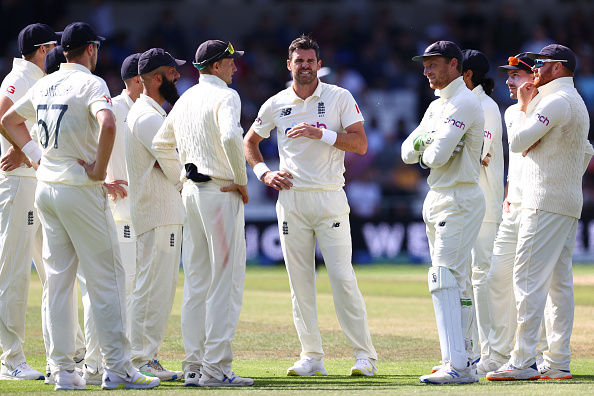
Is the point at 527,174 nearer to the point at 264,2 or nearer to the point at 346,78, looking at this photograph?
the point at 346,78

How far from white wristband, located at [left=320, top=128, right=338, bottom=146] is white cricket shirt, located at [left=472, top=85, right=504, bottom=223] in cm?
142

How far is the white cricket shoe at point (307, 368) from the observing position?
698cm

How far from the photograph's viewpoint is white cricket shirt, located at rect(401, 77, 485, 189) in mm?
6262

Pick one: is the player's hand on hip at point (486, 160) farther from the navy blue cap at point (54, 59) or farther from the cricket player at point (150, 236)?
the navy blue cap at point (54, 59)

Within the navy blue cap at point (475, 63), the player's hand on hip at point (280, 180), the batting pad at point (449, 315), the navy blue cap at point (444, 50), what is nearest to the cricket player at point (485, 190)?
the navy blue cap at point (475, 63)

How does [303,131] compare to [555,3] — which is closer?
[303,131]

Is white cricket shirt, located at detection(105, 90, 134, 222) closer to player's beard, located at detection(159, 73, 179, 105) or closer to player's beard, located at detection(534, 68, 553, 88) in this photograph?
player's beard, located at detection(159, 73, 179, 105)

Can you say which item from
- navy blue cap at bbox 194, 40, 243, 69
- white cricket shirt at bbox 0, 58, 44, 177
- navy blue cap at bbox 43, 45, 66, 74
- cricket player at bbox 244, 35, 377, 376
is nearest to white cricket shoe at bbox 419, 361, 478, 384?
cricket player at bbox 244, 35, 377, 376

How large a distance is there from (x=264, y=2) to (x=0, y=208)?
2073cm

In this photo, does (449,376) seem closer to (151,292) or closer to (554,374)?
(554,374)

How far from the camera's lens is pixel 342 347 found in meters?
8.88

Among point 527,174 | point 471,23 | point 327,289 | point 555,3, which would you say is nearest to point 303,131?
point 527,174

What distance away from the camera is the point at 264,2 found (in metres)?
26.9

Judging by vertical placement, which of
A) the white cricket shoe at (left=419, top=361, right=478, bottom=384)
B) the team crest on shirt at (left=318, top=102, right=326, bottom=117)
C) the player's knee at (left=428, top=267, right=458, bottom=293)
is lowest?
the white cricket shoe at (left=419, top=361, right=478, bottom=384)
